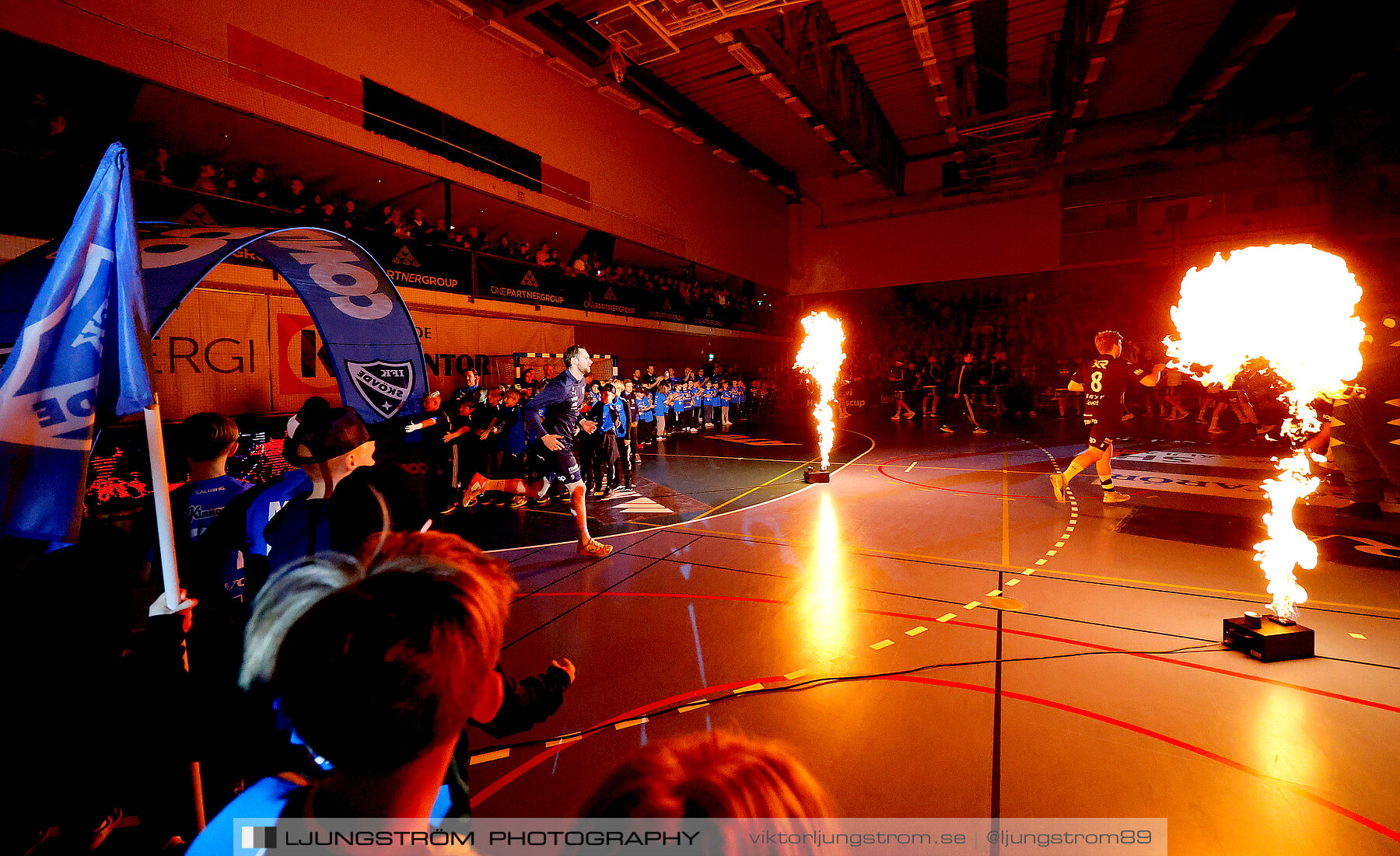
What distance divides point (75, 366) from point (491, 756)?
2.58m

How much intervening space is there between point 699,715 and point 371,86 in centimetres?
1544

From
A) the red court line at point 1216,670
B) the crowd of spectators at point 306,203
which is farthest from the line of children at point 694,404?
the red court line at point 1216,670

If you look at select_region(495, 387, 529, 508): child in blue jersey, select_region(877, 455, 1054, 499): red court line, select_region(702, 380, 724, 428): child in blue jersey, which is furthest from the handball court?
select_region(702, 380, 724, 428): child in blue jersey

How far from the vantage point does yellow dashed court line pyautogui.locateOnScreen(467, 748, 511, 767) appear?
3113 mm

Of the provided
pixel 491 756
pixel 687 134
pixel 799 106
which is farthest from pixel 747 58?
pixel 491 756

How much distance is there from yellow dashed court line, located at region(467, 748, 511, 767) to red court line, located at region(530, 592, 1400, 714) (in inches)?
85.3

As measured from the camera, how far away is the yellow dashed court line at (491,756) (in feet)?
10.2

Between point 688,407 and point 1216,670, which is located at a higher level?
point 688,407

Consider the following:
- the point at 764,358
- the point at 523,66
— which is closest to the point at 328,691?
the point at 523,66

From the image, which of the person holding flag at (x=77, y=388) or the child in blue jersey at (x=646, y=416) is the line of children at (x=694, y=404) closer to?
the child in blue jersey at (x=646, y=416)

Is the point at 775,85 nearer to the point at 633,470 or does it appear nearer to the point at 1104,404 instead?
the point at 633,470

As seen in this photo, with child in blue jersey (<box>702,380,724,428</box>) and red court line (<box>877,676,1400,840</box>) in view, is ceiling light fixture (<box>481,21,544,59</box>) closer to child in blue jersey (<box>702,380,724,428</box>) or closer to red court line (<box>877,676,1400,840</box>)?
child in blue jersey (<box>702,380,724,428</box>)

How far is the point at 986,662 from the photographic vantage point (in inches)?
156

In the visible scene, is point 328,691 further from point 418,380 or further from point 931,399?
point 931,399
